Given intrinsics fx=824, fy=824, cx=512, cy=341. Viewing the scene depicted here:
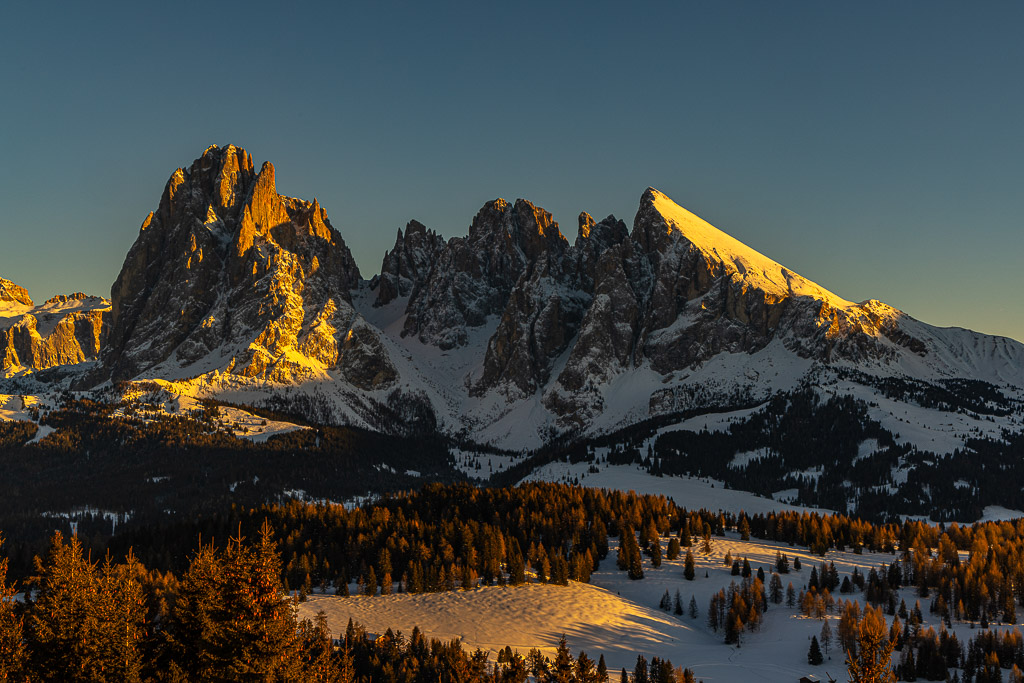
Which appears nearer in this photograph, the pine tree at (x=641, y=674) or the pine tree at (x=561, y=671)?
the pine tree at (x=561, y=671)

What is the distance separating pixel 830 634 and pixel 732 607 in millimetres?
17533

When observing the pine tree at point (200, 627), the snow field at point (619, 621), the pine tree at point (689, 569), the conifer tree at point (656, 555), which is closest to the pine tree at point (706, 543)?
the snow field at point (619, 621)

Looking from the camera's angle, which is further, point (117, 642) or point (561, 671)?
point (117, 642)

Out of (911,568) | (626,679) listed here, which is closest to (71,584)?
(626,679)

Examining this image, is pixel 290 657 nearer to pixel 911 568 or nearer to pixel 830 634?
pixel 830 634

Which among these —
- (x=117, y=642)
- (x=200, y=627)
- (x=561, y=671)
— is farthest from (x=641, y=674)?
(x=117, y=642)

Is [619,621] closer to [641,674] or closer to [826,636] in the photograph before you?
[826,636]

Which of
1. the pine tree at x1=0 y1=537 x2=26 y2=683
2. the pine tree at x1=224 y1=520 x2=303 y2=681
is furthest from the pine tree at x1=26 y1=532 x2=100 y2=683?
the pine tree at x1=224 y1=520 x2=303 y2=681

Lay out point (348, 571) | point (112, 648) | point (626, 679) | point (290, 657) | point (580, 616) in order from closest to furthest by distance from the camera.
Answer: point (290, 657) < point (112, 648) < point (626, 679) < point (580, 616) < point (348, 571)

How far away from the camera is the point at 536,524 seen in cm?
18925

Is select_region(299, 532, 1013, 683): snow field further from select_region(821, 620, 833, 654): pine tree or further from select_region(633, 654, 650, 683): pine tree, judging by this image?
select_region(633, 654, 650, 683): pine tree

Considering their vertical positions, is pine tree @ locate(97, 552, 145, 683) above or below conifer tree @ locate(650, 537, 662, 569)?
above

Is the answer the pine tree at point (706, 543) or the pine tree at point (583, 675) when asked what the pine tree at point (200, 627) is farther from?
the pine tree at point (706, 543)

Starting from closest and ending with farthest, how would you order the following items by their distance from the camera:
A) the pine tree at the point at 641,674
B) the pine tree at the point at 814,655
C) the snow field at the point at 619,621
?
the pine tree at the point at 641,674 < the pine tree at the point at 814,655 < the snow field at the point at 619,621
